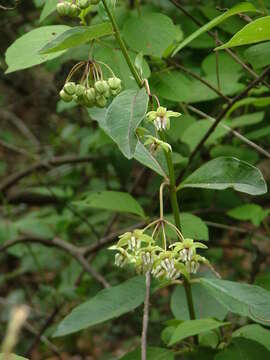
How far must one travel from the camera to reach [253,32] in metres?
1.66

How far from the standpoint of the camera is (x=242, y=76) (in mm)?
2982

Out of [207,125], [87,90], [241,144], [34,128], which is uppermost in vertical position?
[87,90]

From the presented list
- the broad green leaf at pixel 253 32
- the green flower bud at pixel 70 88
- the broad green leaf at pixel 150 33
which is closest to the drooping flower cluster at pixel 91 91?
the green flower bud at pixel 70 88

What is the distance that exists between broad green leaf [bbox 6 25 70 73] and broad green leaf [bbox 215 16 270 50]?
0.57 meters

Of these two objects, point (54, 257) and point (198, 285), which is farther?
point (54, 257)

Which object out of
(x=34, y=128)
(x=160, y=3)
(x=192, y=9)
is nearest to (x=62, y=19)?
(x=160, y=3)

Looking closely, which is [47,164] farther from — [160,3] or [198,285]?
[198,285]

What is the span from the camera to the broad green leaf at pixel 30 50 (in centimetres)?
197

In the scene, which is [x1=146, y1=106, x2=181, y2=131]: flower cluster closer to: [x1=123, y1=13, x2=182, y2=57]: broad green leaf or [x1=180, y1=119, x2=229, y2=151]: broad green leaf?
[x1=123, y1=13, x2=182, y2=57]: broad green leaf

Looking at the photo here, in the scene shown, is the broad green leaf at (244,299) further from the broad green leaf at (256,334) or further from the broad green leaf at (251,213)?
the broad green leaf at (251,213)

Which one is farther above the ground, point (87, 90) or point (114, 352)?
point (87, 90)

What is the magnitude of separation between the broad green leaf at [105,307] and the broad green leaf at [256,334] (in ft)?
1.26

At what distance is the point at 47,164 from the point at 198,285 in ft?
7.18

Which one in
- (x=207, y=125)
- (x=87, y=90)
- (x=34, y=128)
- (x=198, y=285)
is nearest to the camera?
(x=87, y=90)
